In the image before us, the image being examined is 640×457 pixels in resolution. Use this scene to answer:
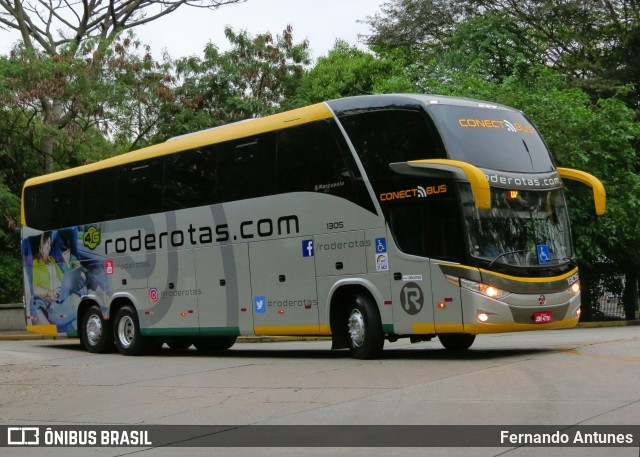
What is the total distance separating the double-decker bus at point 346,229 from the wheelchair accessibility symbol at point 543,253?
0.9 inches

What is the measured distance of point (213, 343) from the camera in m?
22.7

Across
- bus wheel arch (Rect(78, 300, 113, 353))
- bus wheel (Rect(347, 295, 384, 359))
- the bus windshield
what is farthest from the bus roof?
bus wheel arch (Rect(78, 300, 113, 353))

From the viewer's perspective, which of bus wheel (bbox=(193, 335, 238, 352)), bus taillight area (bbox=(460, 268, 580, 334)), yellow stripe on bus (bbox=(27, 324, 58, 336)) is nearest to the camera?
bus taillight area (bbox=(460, 268, 580, 334))

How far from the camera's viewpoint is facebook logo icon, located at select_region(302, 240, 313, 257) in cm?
1781

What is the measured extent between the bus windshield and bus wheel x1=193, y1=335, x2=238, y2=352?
27.2 ft

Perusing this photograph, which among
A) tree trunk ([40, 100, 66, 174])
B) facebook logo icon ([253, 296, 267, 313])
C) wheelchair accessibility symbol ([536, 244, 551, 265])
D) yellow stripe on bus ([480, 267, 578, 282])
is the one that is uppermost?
tree trunk ([40, 100, 66, 174])

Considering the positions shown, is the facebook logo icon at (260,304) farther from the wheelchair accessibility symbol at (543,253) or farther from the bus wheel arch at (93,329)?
the wheelchair accessibility symbol at (543,253)

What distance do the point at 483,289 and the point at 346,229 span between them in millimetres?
2694

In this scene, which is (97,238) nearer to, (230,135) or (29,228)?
(29,228)

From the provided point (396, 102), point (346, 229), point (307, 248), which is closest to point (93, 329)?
point (307, 248)

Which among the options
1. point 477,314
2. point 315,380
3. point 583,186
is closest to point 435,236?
point 477,314

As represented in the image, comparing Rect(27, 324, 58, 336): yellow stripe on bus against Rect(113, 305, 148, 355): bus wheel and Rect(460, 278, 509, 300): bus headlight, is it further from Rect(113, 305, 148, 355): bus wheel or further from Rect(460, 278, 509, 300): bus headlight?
Rect(460, 278, 509, 300): bus headlight

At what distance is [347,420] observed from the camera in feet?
33.5

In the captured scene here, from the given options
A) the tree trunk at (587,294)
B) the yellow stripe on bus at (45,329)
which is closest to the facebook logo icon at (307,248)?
the yellow stripe on bus at (45,329)
